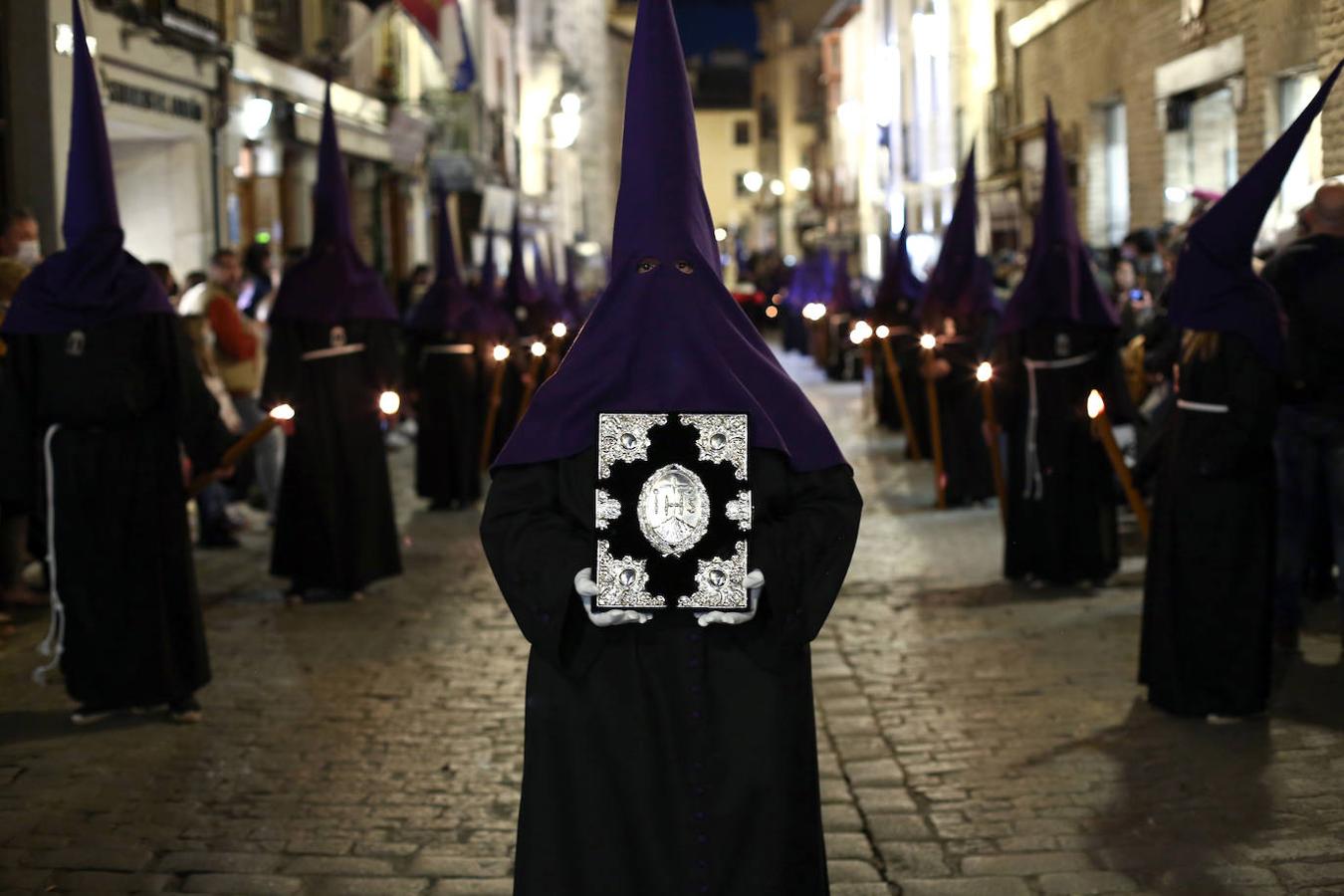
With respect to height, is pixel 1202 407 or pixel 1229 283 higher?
pixel 1229 283

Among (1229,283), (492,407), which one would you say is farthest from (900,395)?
(1229,283)

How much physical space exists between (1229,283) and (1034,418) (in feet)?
10.9

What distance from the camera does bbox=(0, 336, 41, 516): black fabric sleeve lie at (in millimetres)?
7770

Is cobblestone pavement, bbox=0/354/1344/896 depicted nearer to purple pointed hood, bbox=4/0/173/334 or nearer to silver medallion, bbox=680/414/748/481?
purple pointed hood, bbox=4/0/173/334

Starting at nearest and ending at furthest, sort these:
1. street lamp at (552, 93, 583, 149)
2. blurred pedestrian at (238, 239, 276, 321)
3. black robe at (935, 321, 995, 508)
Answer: black robe at (935, 321, 995, 508)
blurred pedestrian at (238, 239, 276, 321)
street lamp at (552, 93, 583, 149)

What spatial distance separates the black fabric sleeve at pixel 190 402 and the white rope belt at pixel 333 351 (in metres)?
2.72

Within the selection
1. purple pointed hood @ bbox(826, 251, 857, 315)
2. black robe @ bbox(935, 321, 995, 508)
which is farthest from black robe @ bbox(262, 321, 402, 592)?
purple pointed hood @ bbox(826, 251, 857, 315)

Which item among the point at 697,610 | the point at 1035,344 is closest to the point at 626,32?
the point at 1035,344

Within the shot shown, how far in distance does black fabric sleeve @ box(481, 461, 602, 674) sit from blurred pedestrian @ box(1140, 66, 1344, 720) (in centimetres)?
392

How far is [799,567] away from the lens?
4.25 m

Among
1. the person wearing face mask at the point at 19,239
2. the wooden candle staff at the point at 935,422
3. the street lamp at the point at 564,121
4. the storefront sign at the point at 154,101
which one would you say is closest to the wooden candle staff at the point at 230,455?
the person wearing face mask at the point at 19,239

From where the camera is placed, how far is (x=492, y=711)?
8.16 meters

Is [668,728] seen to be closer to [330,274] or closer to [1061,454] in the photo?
[1061,454]

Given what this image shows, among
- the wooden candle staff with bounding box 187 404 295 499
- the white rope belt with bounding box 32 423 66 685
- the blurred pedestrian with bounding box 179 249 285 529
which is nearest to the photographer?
the white rope belt with bounding box 32 423 66 685
